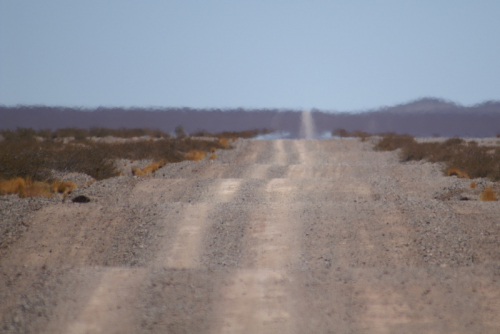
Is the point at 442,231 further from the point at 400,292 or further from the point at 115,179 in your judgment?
the point at 115,179

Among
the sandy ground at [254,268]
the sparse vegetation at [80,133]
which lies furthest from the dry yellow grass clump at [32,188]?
the sparse vegetation at [80,133]

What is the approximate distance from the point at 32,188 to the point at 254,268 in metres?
9.08

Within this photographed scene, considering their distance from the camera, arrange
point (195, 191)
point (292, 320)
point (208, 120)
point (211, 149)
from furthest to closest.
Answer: point (208, 120) → point (211, 149) → point (195, 191) → point (292, 320)

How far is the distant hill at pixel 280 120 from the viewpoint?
51.5 m

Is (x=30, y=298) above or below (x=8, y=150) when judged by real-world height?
below

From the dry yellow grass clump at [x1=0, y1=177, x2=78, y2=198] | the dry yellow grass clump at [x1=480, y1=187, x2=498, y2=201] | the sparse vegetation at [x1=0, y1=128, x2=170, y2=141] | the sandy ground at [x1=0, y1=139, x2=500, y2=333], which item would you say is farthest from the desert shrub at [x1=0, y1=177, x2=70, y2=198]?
the sparse vegetation at [x1=0, y1=128, x2=170, y2=141]

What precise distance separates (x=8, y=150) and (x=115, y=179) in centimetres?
432

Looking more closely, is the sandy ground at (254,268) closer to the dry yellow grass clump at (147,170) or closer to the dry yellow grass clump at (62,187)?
the dry yellow grass clump at (62,187)

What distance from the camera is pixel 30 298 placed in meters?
7.53

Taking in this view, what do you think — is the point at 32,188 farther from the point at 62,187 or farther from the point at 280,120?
the point at 280,120

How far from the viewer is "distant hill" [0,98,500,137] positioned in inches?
2026

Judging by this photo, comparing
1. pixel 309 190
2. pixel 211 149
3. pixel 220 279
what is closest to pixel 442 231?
pixel 220 279

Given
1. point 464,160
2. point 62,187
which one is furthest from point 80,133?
point 62,187

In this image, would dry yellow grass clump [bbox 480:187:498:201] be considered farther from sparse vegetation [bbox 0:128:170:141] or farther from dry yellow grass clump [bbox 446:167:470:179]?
sparse vegetation [bbox 0:128:170:141]
